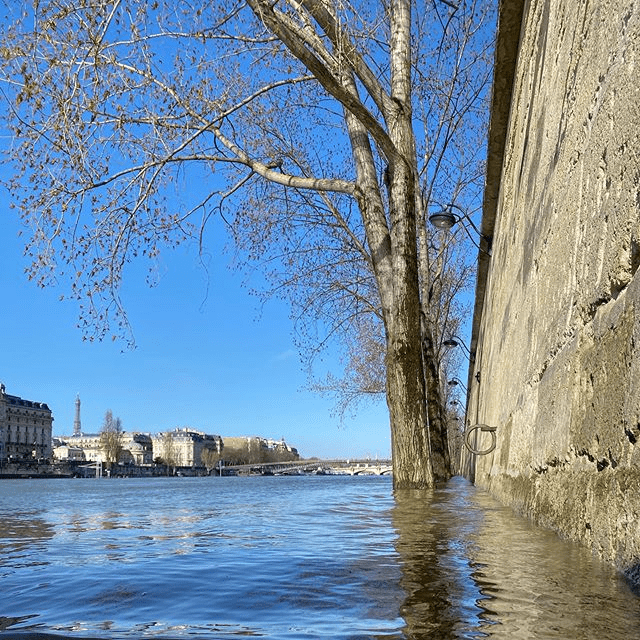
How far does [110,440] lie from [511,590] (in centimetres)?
14040

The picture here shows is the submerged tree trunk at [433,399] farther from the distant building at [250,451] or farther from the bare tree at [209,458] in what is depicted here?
the distant building at [250,451]

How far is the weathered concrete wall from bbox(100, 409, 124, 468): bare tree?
435 ft

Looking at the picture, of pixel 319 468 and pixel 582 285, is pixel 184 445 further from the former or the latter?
pixel 582 285

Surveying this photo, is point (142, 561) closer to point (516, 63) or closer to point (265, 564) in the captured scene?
point (265, 564)

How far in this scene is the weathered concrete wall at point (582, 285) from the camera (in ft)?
6.47

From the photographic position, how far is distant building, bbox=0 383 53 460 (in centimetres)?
12375

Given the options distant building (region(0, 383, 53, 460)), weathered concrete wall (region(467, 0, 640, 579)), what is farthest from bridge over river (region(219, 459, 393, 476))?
weathered concrete wall (region(467, 0, 640, 579))

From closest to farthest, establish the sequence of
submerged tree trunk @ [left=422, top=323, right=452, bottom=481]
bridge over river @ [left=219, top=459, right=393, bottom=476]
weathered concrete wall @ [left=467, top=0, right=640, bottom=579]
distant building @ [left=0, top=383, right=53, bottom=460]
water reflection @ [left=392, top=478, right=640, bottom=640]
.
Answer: water reflection @ [left=392, top=478, right=640, bottom=640] → weathered concrete wall @ [left=467, top=0, right=640, bottom=579] → submerged tree trunk @ [left=422, top=323, right=452, bottom=481] → distant building @ [left=0, top=383, right=53, bottom=460] → bridge over river @ [left=219, top=459, right=393, bottom=476]

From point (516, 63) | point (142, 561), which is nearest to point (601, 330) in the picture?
point (142, 561)

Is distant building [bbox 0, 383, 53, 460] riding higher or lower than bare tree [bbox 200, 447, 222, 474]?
higher

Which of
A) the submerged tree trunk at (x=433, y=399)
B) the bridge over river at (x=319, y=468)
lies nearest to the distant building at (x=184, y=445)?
the bridge over river at (x=319, y=468)

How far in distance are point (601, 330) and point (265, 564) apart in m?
1.26

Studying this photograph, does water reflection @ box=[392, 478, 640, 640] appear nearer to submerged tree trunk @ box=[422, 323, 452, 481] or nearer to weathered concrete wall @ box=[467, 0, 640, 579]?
weathered concrete wall @ box=[467, 0, 640, 579]

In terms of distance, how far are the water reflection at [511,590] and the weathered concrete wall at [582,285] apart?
0.11 meters
